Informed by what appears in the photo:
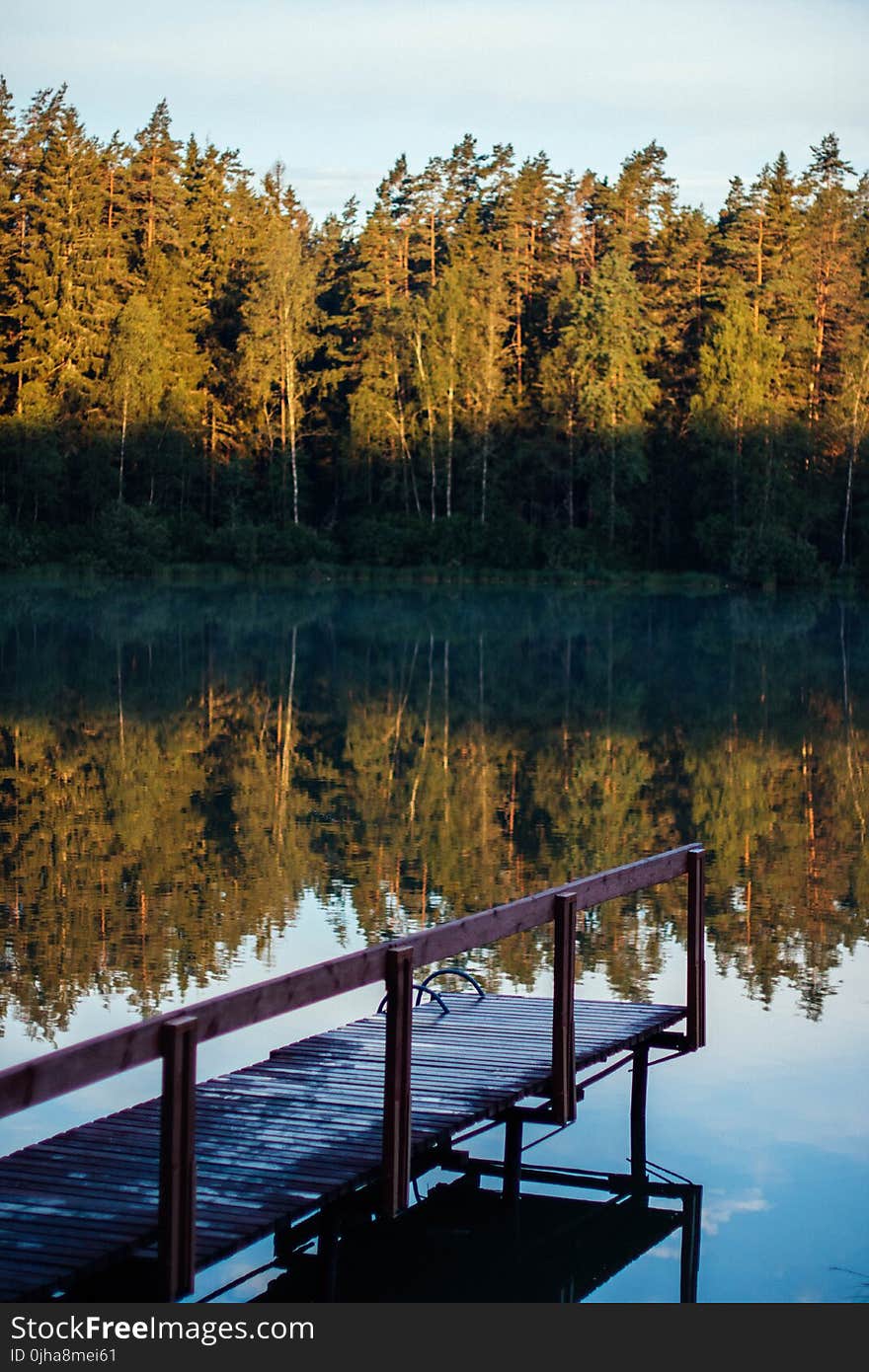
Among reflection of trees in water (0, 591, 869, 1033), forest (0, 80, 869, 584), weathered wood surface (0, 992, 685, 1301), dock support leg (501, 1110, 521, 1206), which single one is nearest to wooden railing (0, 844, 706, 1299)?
weathered wood surface (0, 992, 685, 1301)

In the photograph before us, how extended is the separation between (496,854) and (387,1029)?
332 inches

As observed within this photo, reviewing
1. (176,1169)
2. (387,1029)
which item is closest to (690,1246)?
(387,1029)

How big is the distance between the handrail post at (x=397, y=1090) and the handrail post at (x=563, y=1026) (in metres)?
1.05

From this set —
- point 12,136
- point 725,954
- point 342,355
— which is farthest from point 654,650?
point 12,136

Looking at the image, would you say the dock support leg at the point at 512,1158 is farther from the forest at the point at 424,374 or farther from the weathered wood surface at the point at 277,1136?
the forest at the point at 424,374

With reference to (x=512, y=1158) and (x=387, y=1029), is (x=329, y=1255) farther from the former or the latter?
(x=512, y=1158)

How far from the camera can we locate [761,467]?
207 feet

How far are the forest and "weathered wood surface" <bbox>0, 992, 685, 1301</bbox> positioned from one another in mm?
51184

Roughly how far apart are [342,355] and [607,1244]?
63.4m

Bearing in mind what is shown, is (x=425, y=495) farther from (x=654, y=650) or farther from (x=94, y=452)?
(x=654, y=650)

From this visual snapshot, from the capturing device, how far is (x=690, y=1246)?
22.7 ft

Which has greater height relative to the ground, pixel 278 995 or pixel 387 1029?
pixel 278 995

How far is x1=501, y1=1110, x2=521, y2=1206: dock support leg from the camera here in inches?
287

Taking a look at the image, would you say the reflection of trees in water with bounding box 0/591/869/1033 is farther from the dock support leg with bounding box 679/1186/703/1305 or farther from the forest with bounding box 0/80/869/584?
the forest with bounding box 0/80/869/584
